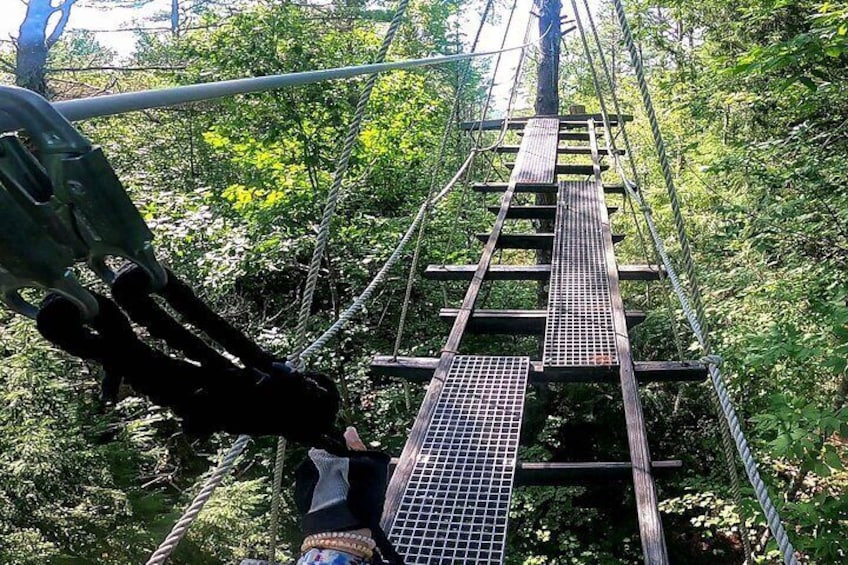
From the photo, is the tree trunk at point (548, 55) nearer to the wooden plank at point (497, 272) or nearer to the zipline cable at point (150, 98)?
the wooden plank at point (497, 272)

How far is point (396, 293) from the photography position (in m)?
5.48

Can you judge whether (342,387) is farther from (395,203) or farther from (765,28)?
(765,28)

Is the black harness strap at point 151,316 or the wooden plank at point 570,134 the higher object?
the wooden plank at point 570,134

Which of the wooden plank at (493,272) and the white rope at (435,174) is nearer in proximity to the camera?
the white rope at (435,174)

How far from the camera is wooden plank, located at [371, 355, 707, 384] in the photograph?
2268mm

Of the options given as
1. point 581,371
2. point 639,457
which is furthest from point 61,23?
point 639,457

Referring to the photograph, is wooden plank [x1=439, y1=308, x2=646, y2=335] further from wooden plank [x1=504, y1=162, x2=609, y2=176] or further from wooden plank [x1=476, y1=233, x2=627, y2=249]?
wooden plank [x1=504, y1=162, x2=609, y2=176]

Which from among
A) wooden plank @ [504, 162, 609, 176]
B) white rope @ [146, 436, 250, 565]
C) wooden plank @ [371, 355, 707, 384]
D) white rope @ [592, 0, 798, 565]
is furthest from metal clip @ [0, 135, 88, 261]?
wooden plank @ [504, 162, 609, 176]

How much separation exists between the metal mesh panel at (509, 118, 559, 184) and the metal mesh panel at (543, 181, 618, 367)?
28 cm

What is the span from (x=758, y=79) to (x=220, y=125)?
4382 mm

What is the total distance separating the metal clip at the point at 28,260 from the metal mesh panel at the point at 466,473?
122 centimetres

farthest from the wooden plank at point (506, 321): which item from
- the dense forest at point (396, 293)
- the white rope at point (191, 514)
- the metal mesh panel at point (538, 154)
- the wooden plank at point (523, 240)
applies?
the metal mesh panel at point (538, 154)

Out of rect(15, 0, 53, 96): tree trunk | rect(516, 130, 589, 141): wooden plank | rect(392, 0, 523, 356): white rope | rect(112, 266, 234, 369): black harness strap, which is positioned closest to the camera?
rect(112, 266, 234, 369): black harness strap

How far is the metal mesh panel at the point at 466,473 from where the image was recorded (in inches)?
58.9
